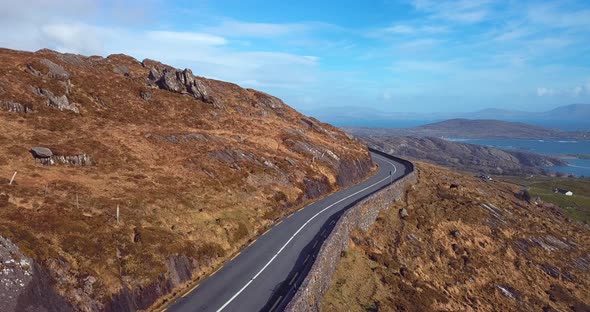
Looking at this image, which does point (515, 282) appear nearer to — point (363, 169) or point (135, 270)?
point (363, 169)

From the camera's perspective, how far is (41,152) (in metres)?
34.5

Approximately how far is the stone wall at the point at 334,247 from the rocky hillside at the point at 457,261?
3.32ft

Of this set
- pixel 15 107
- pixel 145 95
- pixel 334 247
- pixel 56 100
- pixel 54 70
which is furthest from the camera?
pixel 145 95

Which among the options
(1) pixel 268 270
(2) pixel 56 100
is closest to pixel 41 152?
(2) pixel 56 100

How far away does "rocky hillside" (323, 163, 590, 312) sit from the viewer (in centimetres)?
3259

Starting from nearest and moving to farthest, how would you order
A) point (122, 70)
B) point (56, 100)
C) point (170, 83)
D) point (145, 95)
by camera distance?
point (56, 100) → point (145, 95) → point (170, 83) → point (122, 70)

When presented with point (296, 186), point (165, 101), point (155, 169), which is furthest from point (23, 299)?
point (165, 101)

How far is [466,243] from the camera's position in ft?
162

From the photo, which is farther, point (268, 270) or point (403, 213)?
point (403, 213)

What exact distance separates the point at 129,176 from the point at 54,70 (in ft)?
91.4

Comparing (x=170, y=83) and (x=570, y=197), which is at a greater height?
(x=170, y=83)

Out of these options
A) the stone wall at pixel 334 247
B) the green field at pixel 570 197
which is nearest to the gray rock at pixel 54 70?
the stone wall at pixel 334 247

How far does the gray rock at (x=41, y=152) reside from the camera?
113 ft

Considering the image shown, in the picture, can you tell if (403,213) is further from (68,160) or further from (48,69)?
(48,69)
